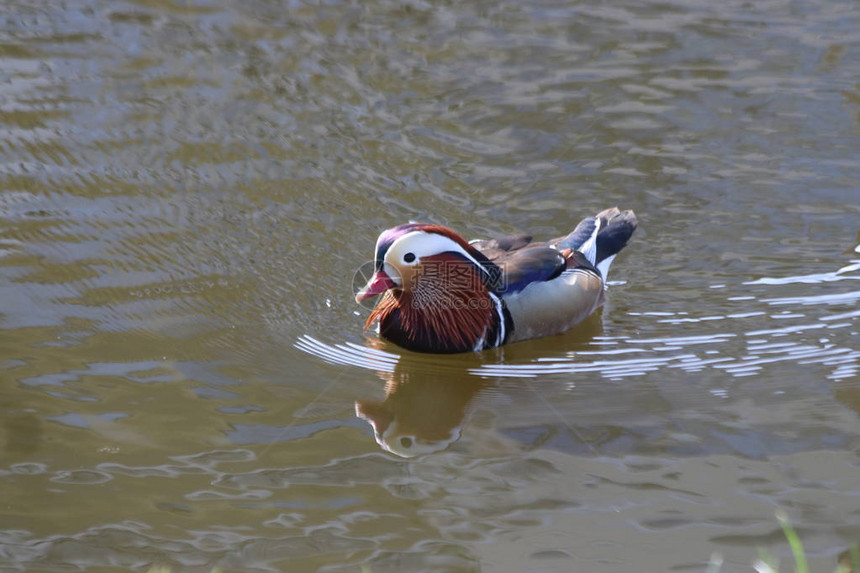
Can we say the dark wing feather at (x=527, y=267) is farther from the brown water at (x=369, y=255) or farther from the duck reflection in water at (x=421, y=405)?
the duck reflection in water at (x=421, y=405)

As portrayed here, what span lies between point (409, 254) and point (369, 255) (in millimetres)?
943

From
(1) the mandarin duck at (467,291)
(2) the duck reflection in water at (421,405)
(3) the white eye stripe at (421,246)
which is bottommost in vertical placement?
(2) the duck reflection in water at (421,405)

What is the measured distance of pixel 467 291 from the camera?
6.45 metres

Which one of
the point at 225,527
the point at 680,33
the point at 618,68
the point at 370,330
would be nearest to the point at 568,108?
the point at 618,68

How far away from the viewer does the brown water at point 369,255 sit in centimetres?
448

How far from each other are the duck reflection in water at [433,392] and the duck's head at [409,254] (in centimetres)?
41

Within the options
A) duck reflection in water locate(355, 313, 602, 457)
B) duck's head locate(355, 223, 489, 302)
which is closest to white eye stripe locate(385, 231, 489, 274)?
duck's head locate(355, 223, 489, 302)

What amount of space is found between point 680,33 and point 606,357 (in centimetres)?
488

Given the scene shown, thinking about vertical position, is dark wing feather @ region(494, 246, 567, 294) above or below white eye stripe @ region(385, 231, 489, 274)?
below

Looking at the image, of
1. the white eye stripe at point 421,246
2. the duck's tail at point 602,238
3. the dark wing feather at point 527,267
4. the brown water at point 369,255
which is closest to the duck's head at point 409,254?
the white eye stripe at point 421,246

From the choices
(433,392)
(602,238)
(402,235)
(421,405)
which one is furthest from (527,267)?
(421,405)

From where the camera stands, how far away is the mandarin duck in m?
6.15

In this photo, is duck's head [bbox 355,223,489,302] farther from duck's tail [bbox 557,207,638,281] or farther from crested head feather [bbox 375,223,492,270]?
duck's tail [bbox 557,207,638,281]

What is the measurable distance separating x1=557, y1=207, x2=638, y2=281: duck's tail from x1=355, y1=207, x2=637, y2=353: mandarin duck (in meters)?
0.17
